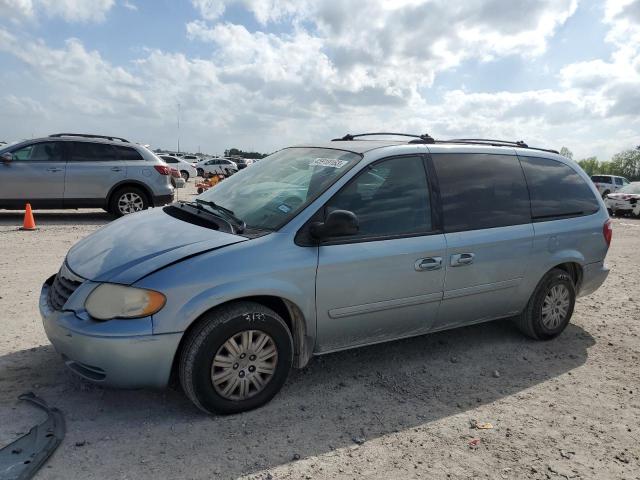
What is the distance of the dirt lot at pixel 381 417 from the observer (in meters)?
2.81

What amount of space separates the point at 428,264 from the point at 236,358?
1530 mm

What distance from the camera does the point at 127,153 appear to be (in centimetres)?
1098

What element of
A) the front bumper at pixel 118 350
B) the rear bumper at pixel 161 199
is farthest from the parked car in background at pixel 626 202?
the front bumper at pixel 118 350

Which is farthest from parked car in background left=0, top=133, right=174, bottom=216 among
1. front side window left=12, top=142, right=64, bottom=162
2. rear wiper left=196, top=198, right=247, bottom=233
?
rear wiper left=196, top=198, right=247, bottom=233

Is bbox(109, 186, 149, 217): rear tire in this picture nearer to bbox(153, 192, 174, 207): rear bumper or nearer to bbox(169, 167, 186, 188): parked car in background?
bbox(153, 192, 174, 207): rear bumper

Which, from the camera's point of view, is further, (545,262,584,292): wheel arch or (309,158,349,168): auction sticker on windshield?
(545,262,584,292): wheel arch

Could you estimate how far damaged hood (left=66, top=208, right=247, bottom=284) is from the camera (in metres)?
3.03

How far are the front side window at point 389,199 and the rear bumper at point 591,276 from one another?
2.06 metres

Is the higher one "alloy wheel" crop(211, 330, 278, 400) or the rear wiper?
the rear wiper

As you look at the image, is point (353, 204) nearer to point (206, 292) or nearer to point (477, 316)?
point (206, 292)

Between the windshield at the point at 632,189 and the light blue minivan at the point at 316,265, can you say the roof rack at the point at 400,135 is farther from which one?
the windshield at the point at 632,189

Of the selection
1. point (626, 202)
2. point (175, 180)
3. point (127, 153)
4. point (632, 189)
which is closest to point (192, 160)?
point (632, 189)

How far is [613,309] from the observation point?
6.04 m

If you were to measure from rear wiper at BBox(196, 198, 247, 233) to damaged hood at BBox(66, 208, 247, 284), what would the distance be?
14 cm
